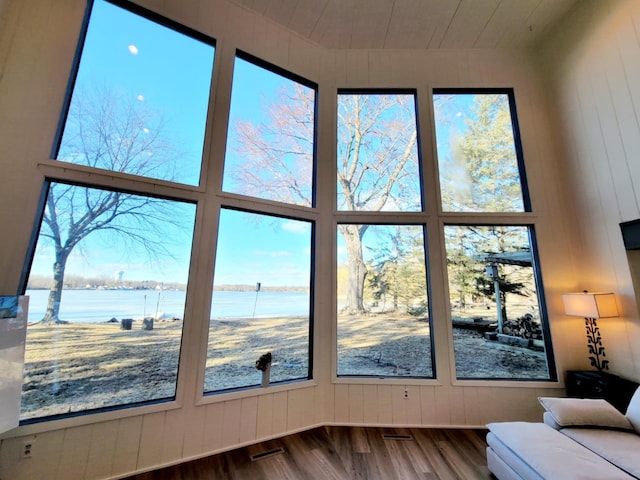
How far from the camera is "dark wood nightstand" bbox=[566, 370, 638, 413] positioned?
2.53 m

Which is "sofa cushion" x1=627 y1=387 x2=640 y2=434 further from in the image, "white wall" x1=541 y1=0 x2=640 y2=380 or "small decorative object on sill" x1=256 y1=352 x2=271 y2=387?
"small decorative object on sill" x1=256 y1=352 x2=271 y2=387

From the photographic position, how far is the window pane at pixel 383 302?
10.6ft

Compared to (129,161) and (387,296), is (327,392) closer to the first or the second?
(387,296)

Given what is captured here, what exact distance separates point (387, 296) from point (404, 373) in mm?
904

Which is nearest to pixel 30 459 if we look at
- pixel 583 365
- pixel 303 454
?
pixel 303 454

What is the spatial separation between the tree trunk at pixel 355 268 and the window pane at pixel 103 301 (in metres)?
1.84

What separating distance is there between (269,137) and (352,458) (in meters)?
3.56

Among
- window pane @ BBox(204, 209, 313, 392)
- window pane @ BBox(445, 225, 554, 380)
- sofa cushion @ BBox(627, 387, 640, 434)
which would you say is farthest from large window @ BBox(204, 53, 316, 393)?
sofa cushion @ BBox(627, 387, 640, 434)

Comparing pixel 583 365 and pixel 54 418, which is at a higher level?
pixel 583 365

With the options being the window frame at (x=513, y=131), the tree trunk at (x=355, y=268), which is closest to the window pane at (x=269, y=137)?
the tree trunk at (x=355, y=268)

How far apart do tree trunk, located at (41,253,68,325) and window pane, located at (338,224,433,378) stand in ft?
8.68

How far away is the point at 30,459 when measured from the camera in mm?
1986

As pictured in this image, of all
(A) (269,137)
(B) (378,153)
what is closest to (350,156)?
(B) (378,153)

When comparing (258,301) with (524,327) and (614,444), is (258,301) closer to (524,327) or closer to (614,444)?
(614,444)
